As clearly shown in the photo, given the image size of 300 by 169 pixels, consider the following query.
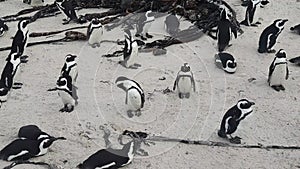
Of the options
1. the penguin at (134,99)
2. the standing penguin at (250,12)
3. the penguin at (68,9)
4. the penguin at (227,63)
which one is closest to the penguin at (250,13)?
the standing penguin at (250,12)

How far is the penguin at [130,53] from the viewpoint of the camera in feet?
26.2

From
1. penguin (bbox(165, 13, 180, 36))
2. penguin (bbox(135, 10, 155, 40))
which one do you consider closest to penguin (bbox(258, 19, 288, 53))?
penguin (bbox(165, 13, 180, 36))

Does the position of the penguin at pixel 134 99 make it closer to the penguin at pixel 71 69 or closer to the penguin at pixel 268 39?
the penguin at pixel 71 69

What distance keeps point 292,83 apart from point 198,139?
2106mm

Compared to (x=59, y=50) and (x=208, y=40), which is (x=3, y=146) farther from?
(x=208, y=40)

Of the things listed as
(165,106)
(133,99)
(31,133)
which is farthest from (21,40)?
(31,133)

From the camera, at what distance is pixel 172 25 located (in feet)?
30.0

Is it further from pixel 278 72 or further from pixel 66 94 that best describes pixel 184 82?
pixel 66 94

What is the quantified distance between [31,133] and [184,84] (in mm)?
2089

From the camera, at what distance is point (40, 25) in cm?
962

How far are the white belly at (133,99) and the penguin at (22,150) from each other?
4.22 ft

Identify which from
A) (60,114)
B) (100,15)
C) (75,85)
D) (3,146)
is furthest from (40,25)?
(3,146)

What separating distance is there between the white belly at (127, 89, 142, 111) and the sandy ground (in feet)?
Answer: 0.52

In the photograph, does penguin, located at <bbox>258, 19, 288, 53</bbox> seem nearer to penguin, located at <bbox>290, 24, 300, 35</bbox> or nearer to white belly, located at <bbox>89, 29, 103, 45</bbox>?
penguin, located at <bbox>290, 24, 300, 35</bbox>
